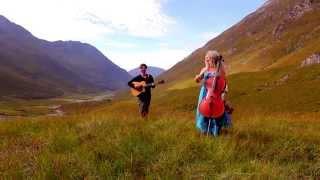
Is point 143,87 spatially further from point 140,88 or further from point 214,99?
point 214,99

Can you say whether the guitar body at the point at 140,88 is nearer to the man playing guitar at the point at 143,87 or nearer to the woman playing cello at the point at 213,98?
the man playing guitar at the point at 143,87

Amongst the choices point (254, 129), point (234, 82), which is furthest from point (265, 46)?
point (254, 129)

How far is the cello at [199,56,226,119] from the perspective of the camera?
12469mm

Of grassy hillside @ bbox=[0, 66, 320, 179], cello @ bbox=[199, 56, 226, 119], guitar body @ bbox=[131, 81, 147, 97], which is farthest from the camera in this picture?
guitar body @ bbox=[131, 81, 147, 97]

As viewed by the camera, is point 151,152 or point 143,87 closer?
point 151,152

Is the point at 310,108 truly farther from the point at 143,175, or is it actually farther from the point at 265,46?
the point at 265,46

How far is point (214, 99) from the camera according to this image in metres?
12.5

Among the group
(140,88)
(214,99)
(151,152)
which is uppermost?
(140,88)

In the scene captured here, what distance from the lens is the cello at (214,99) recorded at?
12469mm

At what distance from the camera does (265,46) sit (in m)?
184

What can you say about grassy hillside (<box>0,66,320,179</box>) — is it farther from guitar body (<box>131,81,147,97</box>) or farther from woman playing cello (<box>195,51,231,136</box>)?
guitar body (<box>131,81,147,97</box>)

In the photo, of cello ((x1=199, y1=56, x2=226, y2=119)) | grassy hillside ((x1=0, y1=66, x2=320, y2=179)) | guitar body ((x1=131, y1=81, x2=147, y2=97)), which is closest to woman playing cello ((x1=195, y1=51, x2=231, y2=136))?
cello ((x1=199, y1=56, x2=226, y2=119))

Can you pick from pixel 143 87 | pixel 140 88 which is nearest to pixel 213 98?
pixel 143 87

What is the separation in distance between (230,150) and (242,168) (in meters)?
0.86
